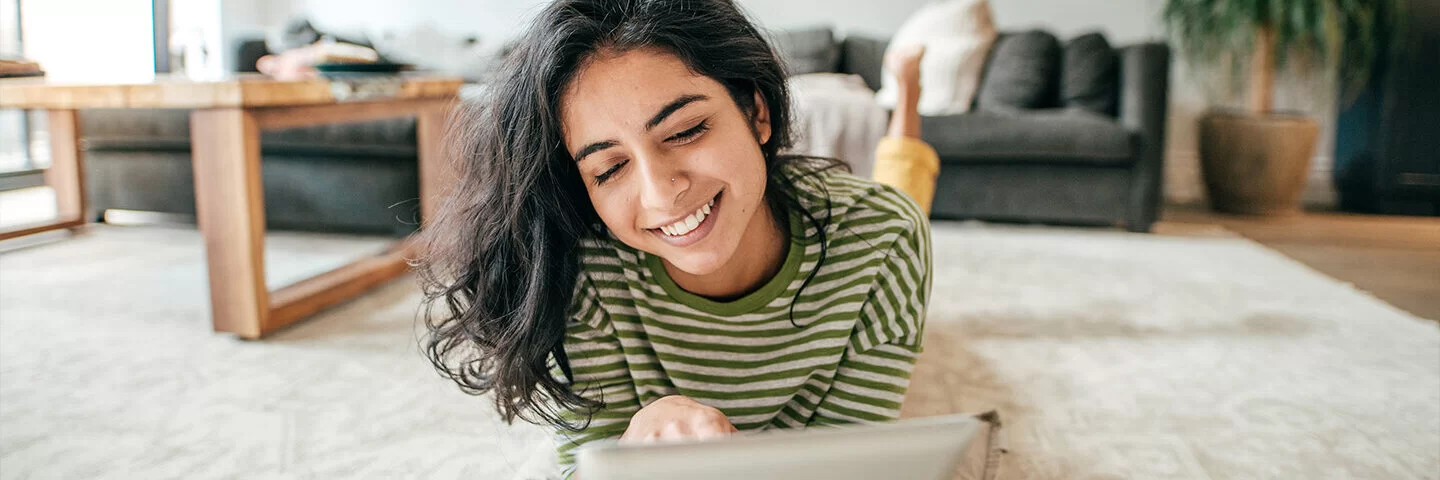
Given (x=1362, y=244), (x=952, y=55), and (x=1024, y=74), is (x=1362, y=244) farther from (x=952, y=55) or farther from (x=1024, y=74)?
(x=952, y=55)

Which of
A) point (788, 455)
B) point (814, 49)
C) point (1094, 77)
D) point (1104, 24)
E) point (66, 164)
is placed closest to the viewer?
point (788, 455)

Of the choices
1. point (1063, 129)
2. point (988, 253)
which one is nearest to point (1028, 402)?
point (988, 253)

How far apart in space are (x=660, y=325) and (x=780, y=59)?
0.28 meters

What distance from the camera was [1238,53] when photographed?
2984mm

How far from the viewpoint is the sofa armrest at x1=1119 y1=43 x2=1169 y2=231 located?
2.47 metres

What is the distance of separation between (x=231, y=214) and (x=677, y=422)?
1107 millimetres

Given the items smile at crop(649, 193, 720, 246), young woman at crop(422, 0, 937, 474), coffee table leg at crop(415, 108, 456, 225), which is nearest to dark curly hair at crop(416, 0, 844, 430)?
young woman at crop(422, 0, 937, 474)

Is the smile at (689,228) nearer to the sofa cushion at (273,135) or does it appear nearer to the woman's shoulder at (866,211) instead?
the woman's shoulder at (866,211)

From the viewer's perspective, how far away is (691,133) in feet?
2.30

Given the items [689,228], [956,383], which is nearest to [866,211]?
[689,228]

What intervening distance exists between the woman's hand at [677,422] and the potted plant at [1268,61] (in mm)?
2828

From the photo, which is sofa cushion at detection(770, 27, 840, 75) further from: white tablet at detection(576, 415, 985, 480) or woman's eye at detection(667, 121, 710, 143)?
white tablet at detection(576, 415, 985, 480)

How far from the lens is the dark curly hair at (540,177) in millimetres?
704

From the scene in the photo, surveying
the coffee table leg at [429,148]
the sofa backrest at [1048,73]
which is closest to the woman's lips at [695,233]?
the coffee table leg at [429,148]
